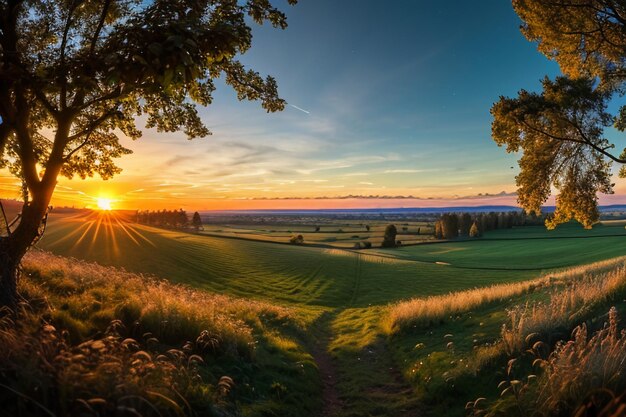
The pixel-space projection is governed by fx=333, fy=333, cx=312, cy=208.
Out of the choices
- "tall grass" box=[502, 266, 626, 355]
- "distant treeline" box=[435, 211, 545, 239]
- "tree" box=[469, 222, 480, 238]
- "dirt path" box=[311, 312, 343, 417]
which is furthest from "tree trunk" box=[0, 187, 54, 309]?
"distant treeline" box=[435, 211, 545, 239]

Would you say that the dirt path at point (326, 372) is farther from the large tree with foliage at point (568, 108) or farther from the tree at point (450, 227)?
the tree at point (450, 227)

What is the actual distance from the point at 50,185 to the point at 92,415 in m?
6.33

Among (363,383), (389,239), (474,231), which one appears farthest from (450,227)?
(363,383)

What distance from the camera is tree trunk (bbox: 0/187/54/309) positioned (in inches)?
290

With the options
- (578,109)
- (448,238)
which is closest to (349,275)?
(578,109)

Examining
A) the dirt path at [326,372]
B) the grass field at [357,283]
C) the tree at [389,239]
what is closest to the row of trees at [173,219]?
the grass field at [357,283]

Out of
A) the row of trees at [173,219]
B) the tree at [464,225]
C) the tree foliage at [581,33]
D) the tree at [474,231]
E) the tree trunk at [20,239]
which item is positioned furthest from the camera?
the row of trees at [173,219]

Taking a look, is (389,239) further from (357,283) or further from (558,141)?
(558,141)

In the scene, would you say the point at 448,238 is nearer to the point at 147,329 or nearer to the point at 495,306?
the point at 495,306

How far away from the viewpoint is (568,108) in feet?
50.0

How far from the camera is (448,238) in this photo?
141 m

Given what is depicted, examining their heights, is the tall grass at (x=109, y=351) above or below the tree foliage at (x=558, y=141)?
below

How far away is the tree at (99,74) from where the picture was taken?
16.8ft

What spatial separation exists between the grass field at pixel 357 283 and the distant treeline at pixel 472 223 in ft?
72.2
